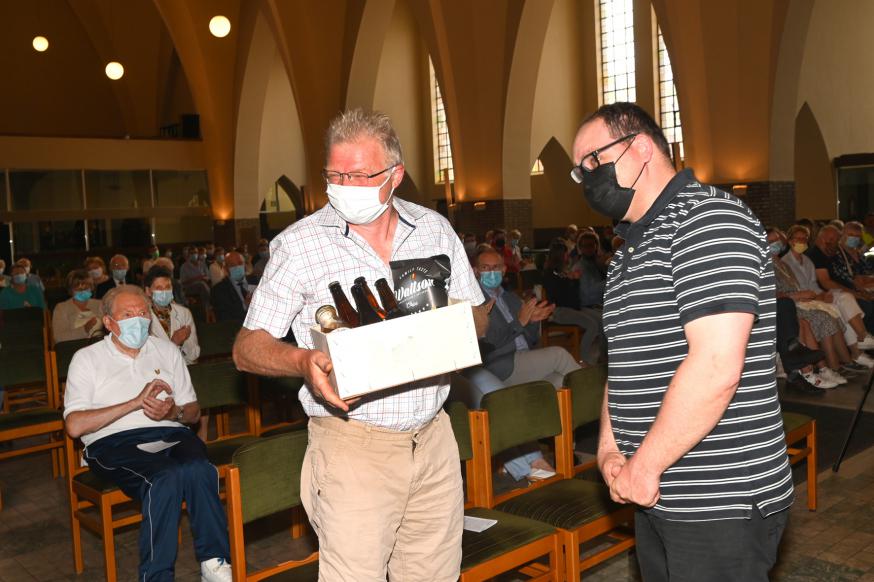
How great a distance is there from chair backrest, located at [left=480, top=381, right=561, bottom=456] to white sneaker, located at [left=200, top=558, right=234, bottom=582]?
137 cm

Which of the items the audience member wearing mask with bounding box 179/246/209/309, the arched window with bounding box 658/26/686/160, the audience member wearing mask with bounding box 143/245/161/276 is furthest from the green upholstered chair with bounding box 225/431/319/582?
the arched window with bounding box 658/26/686/160

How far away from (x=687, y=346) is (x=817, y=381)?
21.7 ft

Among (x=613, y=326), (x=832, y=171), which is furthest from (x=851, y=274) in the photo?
(x=832, y=171)

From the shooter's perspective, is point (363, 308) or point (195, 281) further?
point (195, 281)

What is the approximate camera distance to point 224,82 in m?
23.3

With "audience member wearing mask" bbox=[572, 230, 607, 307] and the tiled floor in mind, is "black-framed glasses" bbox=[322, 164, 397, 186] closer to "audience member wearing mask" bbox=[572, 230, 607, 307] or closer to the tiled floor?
the tiled floor

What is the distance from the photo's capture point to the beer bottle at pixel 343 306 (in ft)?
7.32

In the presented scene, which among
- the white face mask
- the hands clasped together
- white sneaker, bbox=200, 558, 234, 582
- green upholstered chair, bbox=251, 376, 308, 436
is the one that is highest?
the white face mask

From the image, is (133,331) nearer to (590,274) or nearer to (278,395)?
(278,395)

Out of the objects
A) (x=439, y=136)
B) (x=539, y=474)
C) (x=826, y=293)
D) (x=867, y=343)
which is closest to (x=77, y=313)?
(x=539, y=474)

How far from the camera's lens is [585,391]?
4.41 m

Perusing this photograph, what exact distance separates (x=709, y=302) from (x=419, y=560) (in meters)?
1.15

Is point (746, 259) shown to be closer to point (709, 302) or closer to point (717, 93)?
point (709, 302)

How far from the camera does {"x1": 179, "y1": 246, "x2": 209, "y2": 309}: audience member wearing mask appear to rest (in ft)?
43.5
